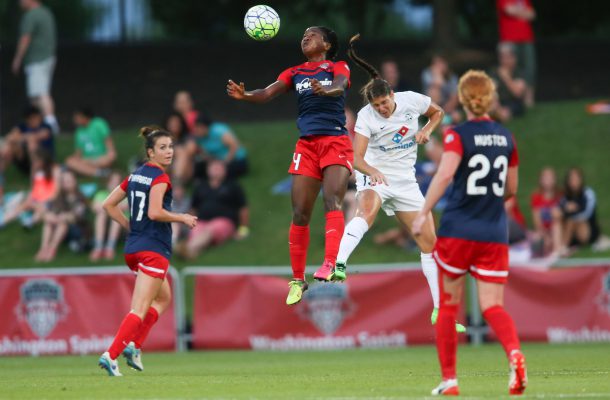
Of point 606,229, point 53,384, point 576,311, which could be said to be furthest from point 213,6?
point 53,384

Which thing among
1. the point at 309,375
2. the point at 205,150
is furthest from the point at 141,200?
the point at 205,150

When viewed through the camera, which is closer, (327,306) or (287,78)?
(287,78)

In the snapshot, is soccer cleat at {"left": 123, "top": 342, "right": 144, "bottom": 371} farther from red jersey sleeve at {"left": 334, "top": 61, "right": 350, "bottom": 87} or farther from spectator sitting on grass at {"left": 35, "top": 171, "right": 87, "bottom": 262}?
spectator sitting on grass at {"left": 35, "top": 171, "right": 87, "bottom": 262}

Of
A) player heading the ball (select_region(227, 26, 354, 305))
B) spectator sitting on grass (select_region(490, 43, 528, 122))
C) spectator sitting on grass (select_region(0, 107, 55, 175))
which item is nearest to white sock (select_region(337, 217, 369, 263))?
player heading the ball (select_region(227, 26, 354, 305))

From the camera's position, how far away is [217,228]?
22.0m

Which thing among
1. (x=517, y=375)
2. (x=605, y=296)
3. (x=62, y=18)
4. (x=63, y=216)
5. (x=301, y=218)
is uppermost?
(x=62, y=18)

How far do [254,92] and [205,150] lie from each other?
10.3m

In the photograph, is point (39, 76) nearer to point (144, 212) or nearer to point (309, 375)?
point (144, 212)

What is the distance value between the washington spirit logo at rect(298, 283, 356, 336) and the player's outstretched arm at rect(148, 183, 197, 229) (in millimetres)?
6228

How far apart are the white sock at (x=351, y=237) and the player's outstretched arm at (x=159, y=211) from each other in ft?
5.27

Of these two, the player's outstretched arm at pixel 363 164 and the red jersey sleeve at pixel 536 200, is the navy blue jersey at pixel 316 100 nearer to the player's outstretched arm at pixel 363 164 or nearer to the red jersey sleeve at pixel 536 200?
the player's outstretched arm at pixel 363 164

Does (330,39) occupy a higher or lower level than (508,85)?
lower

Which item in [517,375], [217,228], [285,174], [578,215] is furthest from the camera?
[285,174]

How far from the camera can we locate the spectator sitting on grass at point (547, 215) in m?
20.5
